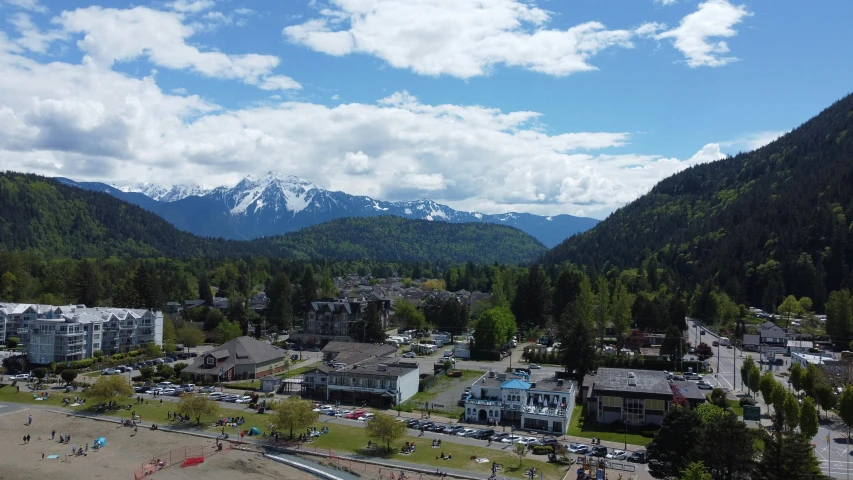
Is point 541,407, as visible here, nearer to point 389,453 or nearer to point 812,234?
point 389,453

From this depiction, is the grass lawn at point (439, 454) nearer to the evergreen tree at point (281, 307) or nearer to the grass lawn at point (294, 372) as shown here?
the grass lawn at point (294, 372)

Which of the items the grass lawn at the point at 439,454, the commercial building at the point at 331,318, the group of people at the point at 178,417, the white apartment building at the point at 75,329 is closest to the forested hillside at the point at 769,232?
the commercial building at the point at 331,318

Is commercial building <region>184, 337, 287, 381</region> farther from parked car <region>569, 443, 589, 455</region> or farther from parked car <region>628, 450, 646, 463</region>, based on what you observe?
parked car <region>628, 450, 646, 463</region>

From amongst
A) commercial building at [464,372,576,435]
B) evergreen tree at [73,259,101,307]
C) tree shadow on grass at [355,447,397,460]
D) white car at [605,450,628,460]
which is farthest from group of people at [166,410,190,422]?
evergreen tree at [73,259,101,307]

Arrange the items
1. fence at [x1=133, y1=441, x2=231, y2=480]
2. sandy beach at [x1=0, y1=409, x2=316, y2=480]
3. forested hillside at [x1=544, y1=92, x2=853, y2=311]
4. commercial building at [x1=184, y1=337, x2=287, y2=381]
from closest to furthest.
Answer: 1. sandy beach at [x1=0, y1=409, x2=316, y2=480]
2. fence at [x1=133, y1=441, x2=231, y2=480]
3. commercial building at [x1=184, y1=337, x2=287, y2=381]
4. forested hillside at [x1=544, y1=92, x2=853, y2=311]

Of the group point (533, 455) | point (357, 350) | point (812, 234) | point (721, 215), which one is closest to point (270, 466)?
point (533, 455)

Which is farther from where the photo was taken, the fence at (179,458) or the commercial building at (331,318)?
the commercial building at (331,318)

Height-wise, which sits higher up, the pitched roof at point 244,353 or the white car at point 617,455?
the pitched roof at point 244,353
